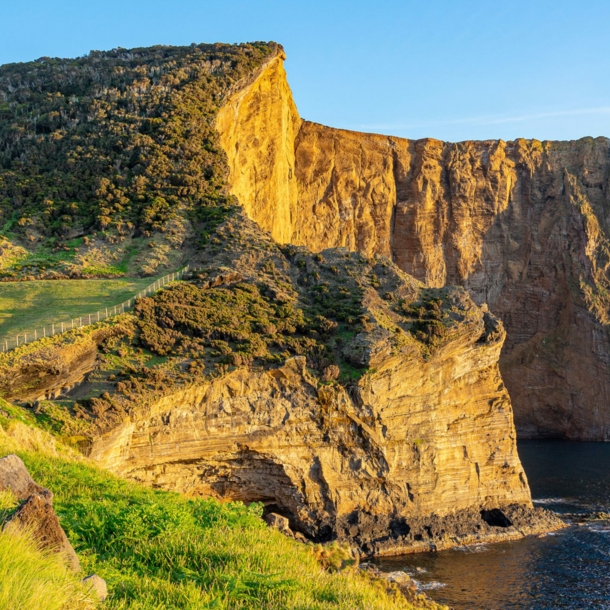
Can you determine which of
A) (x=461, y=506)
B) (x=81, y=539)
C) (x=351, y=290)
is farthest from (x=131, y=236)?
(x=81, y=539)

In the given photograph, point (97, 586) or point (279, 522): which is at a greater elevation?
point (97, 586)

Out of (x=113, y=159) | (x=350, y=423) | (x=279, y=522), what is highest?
(x=113, y=159)

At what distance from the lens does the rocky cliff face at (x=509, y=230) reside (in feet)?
297

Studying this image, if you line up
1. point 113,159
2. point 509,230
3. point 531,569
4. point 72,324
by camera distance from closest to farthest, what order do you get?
point 531,569 < point 72,324 < point 113,159 < point 509,230

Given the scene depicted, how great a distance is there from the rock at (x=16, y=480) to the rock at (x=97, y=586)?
89.1 inches

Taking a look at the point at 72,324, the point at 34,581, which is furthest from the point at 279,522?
the point at 34,581

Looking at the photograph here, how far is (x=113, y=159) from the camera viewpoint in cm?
5969

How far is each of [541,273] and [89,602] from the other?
95419mm

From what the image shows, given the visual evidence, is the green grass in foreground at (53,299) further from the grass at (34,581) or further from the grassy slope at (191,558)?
the grass at (34,581)

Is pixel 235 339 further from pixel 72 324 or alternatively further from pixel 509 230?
pixel 509 230

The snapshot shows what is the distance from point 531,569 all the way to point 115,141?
45340 millimetres

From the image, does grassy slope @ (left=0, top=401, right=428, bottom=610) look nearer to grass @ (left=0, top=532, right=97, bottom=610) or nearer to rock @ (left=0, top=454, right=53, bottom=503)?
grass @ (left=0, top=532, right=97, bottom=610)

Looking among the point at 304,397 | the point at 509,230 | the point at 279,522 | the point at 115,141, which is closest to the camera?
the point at 279,522

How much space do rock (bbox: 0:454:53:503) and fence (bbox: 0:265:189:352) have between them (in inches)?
946
